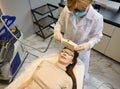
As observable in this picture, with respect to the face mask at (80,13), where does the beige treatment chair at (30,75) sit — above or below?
below

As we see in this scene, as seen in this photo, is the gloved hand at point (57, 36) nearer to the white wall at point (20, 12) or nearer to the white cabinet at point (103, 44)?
the white cabinet at point (103, 44)

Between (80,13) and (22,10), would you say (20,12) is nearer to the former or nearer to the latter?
A: (22,10)

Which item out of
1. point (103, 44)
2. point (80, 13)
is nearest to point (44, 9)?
point (103, 44)

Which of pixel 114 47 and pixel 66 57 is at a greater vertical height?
pixel 66 57

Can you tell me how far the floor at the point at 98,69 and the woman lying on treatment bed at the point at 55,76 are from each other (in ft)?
2.42

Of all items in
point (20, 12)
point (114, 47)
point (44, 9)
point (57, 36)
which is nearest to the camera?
point (57, 36)

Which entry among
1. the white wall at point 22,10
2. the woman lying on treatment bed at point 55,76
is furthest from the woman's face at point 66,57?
the white wall at point 22,10

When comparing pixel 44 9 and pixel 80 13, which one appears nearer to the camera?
pixel 80 13

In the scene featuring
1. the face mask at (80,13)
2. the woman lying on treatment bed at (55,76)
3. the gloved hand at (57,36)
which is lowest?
the woman lying on treatment bed at (55,76)

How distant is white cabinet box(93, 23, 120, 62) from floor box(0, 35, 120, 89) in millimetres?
105

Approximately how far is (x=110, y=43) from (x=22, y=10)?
4.16 feet

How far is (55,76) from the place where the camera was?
871mm

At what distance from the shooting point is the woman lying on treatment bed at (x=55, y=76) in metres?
0.84

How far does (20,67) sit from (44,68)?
939mm
